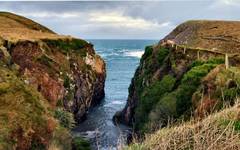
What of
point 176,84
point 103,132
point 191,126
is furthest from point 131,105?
point 191,126

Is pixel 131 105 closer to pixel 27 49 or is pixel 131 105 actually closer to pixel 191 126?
pixel 27 49

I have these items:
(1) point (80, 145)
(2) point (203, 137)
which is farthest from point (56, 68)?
(2) point (203, 137)

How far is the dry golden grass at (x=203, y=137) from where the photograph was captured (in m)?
13.5

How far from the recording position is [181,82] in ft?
171

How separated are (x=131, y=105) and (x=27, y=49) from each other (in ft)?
61.6

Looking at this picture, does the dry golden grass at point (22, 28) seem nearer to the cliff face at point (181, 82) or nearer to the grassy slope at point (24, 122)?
the cliff face at point (181, 82)

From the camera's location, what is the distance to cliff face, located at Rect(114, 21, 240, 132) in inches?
1577

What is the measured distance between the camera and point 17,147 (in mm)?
39969

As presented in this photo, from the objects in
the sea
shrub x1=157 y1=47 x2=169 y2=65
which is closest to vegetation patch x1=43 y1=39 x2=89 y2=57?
the sea

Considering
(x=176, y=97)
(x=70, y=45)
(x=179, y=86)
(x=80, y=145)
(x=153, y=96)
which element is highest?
(x=70, y=45)

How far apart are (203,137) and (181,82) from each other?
1510 inches

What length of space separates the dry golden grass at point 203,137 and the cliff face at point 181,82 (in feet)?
29.9

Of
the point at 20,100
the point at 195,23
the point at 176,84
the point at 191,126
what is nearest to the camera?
the point at 191,126

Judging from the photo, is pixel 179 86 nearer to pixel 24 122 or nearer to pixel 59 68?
pixel 24 122
